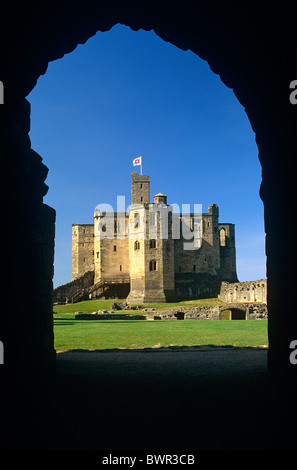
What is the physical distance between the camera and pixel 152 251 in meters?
53.1

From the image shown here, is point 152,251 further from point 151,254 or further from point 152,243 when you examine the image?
point 152,243

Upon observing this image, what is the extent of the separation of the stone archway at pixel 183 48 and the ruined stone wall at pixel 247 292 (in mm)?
38937

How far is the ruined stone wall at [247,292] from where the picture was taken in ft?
147

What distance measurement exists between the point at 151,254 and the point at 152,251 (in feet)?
1.40

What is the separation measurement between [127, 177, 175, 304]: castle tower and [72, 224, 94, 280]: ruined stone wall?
15.2 m

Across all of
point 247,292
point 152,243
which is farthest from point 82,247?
point 247,292

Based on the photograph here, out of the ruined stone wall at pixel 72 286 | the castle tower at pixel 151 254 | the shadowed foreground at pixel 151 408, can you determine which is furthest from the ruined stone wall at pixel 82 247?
the shadowed foreground at pixel 151 408

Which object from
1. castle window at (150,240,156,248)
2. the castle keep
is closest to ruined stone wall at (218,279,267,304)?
the castle keep

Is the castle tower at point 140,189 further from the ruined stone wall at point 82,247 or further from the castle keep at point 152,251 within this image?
the ruined stone wall at point 82,247

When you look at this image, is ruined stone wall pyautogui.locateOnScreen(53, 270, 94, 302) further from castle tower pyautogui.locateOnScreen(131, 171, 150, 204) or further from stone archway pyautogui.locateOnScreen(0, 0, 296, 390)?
stone archway pyautogui.locateOnScreen(0, 0, 296, 390)

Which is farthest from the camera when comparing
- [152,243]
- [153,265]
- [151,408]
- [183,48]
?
[152,243]

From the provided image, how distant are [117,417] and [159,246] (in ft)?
160
